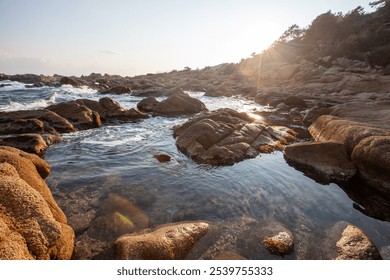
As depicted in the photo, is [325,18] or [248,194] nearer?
[248,194]

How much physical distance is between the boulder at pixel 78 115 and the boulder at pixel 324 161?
10944 millimetres

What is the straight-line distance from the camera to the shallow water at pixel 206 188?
19.1 ft

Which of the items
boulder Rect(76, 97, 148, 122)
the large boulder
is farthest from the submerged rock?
boulder Rect(76, 97, 148, 122)

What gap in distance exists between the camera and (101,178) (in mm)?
7527

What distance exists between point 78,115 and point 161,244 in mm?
12453

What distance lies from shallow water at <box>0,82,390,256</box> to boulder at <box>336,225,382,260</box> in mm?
454

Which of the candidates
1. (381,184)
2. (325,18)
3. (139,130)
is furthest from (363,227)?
(325,18)

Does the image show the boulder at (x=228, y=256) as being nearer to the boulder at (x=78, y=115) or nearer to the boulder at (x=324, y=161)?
the boulder at (x=324, y=161)

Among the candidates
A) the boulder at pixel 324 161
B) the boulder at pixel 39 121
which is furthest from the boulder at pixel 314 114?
the boulder at pixel 39 121

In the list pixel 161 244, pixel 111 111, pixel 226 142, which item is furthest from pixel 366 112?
pixel 111 111

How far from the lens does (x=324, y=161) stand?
27.2 ft

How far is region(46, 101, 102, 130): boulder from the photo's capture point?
563 inches

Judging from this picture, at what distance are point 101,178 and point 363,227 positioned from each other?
6824 mm
